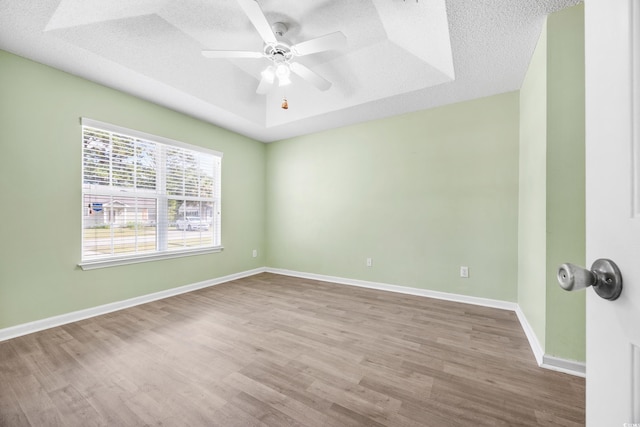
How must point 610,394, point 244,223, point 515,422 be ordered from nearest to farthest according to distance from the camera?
1. point 610,394
2. point 515,422
3. point 244,223

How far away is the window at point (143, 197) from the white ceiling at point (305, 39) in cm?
62

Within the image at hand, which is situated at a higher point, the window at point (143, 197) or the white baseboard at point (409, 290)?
the window at point (143, 197)

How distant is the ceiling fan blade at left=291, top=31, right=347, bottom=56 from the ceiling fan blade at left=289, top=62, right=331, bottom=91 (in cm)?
17

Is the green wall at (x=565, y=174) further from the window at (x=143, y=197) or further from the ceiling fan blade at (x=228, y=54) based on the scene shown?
the window at (x=143, y=197)

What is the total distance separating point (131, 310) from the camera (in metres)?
2.88

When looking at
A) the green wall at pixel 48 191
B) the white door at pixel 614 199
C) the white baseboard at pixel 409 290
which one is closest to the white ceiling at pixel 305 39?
the green wall at pixel 48 191

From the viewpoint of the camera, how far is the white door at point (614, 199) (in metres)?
0.42

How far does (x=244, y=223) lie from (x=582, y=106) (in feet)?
13.9

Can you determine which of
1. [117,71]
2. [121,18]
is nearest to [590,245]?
[121,18]

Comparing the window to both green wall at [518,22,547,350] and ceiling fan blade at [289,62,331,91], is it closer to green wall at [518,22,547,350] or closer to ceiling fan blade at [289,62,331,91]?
ceiling fan blade at [289,62,331,91]

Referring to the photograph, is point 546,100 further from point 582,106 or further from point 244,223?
point 244,223

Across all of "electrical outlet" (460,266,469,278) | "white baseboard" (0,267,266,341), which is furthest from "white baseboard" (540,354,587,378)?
"white baseboard" (0,267,266,341)

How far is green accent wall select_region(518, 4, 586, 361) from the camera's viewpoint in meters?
1.74

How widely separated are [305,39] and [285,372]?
3.02m
